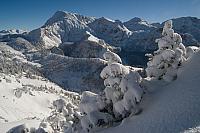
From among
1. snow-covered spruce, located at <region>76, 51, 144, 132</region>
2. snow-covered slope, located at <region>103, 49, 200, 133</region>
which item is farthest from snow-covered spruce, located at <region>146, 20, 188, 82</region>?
snow-covered spruce, located at <region>76, 51, 144, 132</region>

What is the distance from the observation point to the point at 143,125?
41.5 metres

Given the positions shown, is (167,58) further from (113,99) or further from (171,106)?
(113,99)

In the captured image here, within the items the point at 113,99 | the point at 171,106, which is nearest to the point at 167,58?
the point at 171,106

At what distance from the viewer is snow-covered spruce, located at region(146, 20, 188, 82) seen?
48609 mm

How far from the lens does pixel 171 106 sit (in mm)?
41750

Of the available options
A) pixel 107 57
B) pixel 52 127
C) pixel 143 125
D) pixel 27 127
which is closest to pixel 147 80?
pixel 107 57

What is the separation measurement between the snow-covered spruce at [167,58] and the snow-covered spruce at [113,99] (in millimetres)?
5054

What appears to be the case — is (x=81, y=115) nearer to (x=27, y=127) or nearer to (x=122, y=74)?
(x=122, y=74)

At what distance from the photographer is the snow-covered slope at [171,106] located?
37.7 metres

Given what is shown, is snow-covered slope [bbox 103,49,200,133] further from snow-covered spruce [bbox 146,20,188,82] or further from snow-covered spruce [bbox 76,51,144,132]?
snow-covered spruce [bbox 76,51,144,132]

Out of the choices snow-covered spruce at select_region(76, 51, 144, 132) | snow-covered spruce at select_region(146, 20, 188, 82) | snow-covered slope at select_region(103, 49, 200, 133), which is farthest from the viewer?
snow-covered spruce at select_region(146, 20, 188, 82)

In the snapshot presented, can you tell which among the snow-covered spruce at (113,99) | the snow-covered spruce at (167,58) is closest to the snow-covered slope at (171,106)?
the snow-covered spruce at (167,58)

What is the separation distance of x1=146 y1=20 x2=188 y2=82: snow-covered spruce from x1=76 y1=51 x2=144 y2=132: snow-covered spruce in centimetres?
505

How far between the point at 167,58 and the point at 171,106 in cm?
909
